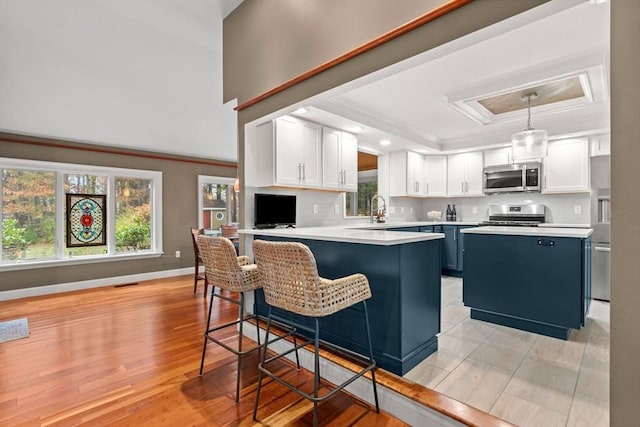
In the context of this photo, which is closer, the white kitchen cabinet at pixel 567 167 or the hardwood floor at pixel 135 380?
the hardwood floor at pixel 135 380

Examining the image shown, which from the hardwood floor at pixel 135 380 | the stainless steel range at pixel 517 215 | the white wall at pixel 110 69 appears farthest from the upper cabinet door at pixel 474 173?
the hardwood floor at pixel 135 380

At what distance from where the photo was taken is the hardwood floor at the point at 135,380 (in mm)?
1841

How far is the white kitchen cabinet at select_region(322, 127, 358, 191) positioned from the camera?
400 centimetres

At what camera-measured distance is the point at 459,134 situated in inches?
210

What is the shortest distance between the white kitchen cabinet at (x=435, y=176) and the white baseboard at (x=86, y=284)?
4.85 m

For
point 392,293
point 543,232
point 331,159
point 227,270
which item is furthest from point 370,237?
point 331,159

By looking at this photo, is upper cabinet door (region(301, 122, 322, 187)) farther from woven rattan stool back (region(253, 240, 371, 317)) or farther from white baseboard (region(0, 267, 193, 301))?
white baseboard (region(0, 267, 193, 301))

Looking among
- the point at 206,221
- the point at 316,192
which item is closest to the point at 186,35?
the point at 316,192

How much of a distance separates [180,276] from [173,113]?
309cm

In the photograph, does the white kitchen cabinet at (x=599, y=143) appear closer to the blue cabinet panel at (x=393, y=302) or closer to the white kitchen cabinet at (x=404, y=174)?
the white kitchen cabinet at (x=404, y=174)

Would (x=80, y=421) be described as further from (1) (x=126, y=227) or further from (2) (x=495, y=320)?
(1) (x=126, y=227)

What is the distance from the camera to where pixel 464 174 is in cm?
570

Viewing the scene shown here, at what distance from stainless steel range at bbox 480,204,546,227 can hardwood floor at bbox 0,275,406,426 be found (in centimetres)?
426

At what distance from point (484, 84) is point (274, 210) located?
8.29ft
